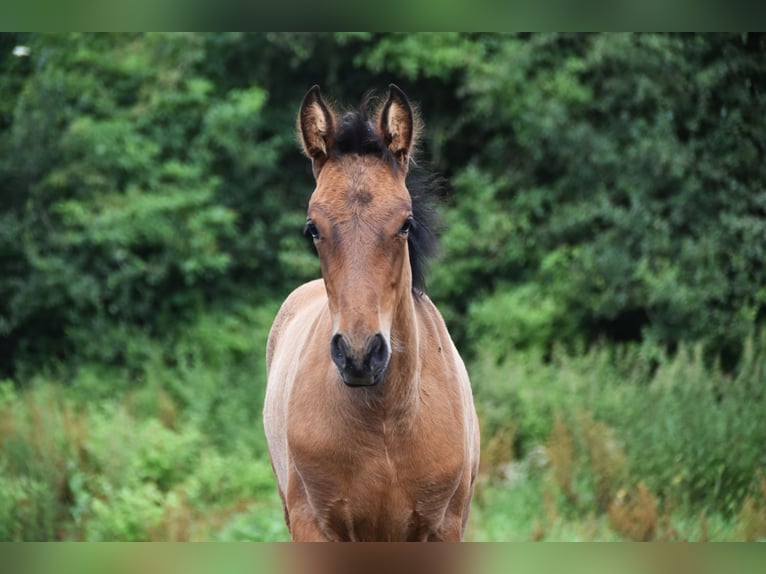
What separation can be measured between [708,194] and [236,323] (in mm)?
6036

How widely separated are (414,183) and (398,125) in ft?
2.06

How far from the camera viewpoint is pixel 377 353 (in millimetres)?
3115

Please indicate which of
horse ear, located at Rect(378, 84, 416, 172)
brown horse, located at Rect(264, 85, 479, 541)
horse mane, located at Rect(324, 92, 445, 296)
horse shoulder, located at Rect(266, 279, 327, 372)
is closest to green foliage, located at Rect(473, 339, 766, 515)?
horse shoulder, located at Rect(266, 279, 327, 372)

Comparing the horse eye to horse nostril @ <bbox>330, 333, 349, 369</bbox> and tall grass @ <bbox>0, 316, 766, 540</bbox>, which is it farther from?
tall grass @ <bbox>0, 316, 766, 540</bbox>

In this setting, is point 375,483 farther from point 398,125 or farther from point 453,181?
point 453,181

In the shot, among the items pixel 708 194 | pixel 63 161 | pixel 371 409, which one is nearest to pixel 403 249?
pixel 371 409

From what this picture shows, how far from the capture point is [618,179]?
12055mm

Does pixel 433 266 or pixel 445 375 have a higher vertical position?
pixel 445 375

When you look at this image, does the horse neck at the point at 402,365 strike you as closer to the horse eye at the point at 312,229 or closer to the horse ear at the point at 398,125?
the horse eye at the point at 312,229

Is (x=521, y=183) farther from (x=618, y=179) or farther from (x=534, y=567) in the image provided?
(x=534, y=567)

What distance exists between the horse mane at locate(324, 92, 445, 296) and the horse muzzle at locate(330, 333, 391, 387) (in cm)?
74

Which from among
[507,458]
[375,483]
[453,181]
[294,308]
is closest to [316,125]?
[375,483]

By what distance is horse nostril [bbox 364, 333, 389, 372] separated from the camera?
3.09 meters

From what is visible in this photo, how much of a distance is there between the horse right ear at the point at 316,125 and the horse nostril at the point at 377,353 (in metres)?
0.82
